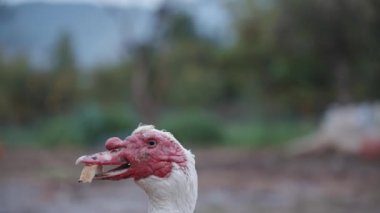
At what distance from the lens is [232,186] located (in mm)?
9984

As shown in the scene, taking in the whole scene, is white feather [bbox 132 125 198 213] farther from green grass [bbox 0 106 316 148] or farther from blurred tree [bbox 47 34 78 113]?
blurred tree [bbox 47 34 78 113]

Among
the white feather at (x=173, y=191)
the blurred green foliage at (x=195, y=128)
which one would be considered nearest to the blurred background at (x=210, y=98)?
the blurred green foliage at (x=195, y=128)

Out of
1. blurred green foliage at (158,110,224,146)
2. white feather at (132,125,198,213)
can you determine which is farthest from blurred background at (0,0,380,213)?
white feather at (132,125,198,213)

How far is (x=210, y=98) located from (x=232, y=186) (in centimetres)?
1006

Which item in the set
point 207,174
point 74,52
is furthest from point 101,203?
point 74,52

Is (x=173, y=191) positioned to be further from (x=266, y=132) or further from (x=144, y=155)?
(x=266, y=132)

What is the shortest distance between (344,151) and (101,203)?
237 inches

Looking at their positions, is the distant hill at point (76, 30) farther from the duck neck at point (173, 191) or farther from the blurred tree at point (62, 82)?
the duck neck at point (173, 191)

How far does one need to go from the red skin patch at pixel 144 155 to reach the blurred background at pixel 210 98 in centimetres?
551

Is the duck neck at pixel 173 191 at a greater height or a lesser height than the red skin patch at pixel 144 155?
lesser

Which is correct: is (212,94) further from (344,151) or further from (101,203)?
(101,203)

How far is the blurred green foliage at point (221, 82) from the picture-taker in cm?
1412

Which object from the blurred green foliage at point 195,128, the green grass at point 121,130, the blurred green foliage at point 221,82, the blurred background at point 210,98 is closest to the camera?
the blurred background at point 210,98

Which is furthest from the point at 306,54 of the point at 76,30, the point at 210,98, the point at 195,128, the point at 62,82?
the point at 76,30
